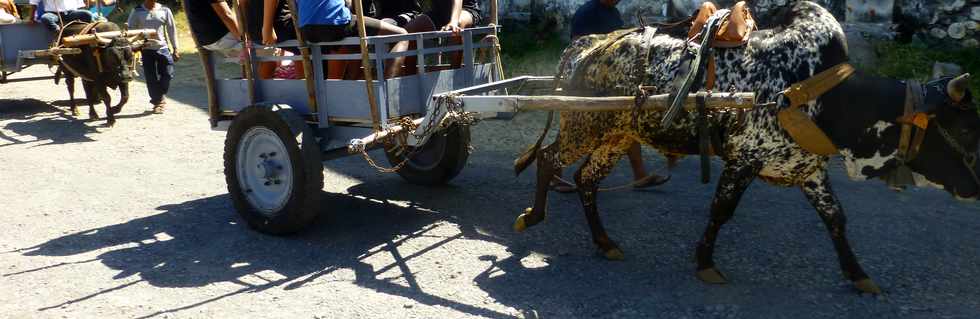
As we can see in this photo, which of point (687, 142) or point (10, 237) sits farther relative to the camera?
point (10, 237)

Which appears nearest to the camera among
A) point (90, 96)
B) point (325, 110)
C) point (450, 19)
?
point (325, 110)

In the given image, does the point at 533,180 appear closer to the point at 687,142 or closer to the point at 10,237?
the point at 687,142

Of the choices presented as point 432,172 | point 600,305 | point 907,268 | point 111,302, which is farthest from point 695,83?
point 111,302

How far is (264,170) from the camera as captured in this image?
5691 millimetres

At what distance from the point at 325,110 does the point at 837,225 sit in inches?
121

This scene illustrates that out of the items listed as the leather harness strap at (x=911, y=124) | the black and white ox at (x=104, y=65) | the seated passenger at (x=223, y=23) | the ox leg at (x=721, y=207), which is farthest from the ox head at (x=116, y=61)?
the leather harness strap at (x=911, y=124)

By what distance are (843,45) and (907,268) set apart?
4.45 feet

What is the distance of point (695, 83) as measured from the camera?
461cm

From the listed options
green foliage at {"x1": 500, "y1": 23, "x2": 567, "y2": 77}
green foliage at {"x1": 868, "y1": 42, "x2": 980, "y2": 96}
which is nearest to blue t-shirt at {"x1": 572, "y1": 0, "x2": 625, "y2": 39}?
green foliage at {"x1": 868, "y1": 42, "x2": 980, "y2": 96}

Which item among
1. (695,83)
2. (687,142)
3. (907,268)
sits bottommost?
(907,268)

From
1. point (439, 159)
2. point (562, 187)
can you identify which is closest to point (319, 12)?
point (439, 159)

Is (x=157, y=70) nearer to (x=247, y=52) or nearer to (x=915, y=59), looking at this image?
(x=247, y=52)

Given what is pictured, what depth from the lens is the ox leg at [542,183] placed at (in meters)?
5.34

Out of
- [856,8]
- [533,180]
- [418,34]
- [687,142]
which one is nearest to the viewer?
[687,142]
